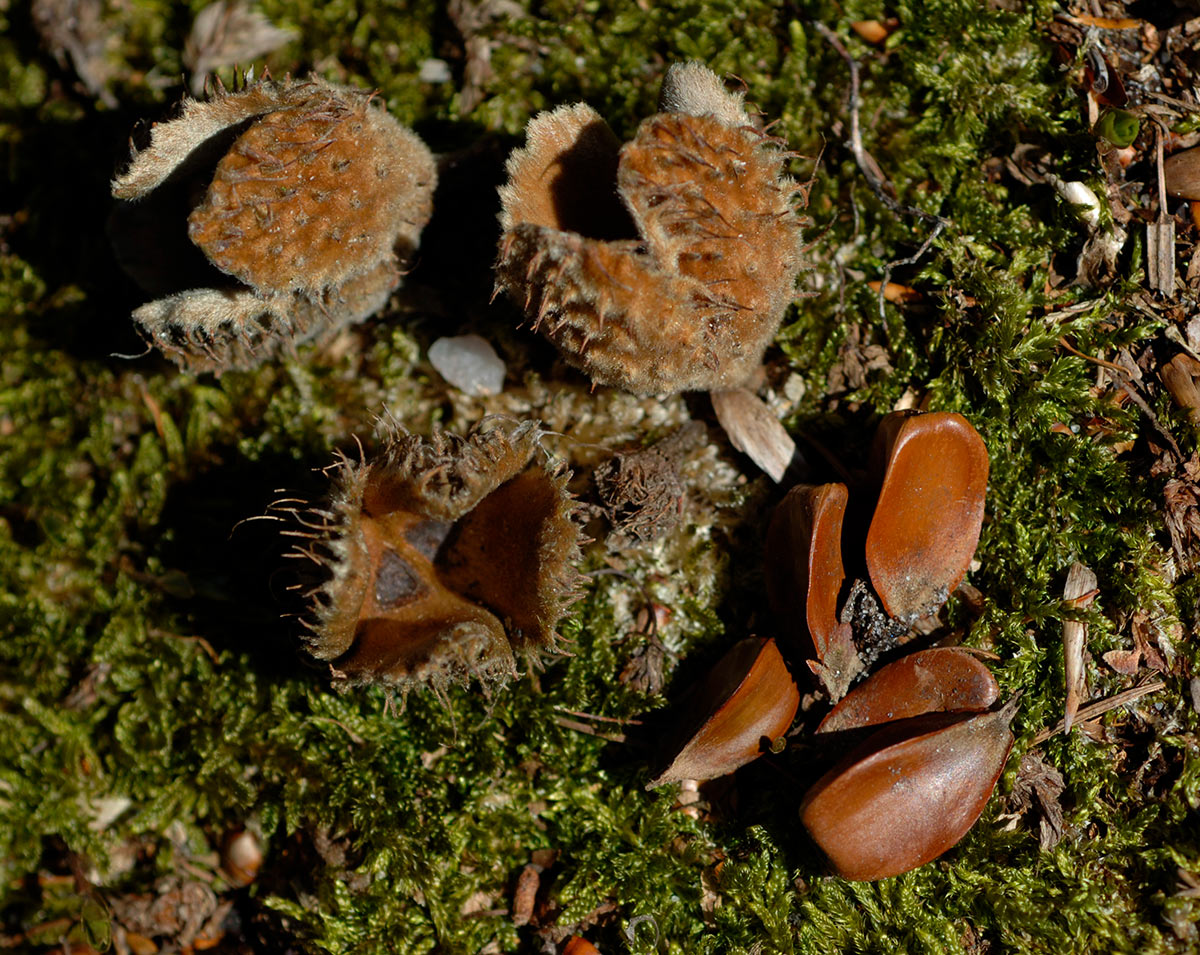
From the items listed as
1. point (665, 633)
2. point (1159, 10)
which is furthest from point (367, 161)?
point (1159, 10)

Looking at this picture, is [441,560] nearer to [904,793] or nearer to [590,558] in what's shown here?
[590,558]

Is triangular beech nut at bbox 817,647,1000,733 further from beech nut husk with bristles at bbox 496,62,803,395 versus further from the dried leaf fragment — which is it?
beech nut husk with bristles at bbox 496,62,803,395

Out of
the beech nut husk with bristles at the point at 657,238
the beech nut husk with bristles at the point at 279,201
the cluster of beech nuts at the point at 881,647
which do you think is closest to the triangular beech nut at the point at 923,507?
the cluster of beech nuts at the point at 881,647

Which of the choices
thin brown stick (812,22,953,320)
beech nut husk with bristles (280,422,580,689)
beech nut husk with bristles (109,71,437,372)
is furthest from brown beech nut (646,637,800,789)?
beech nut husk with bristles (109,71,437,372)

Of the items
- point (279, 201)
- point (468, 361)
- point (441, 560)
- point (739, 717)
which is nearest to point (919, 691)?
point (739, 717)

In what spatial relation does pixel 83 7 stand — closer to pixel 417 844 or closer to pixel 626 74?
pixel 626 74
